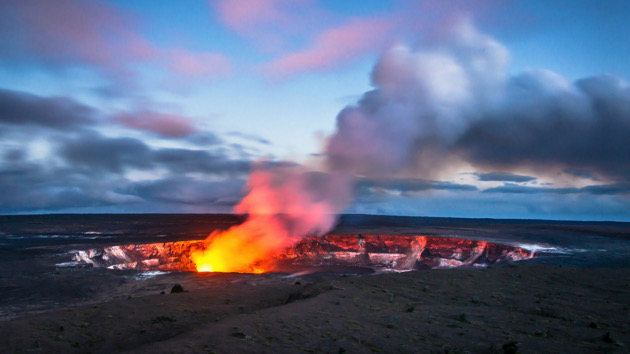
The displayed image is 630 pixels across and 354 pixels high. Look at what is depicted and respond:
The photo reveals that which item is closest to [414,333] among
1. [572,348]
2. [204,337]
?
[572,348]

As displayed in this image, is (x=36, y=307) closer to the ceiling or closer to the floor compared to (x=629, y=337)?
closer to the floor

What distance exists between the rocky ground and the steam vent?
18680 mm

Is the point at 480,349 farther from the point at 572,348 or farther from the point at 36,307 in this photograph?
the point at 36,307

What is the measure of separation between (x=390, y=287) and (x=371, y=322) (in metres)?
5.83

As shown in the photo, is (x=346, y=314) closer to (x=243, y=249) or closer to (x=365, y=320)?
(x=365, y=320)

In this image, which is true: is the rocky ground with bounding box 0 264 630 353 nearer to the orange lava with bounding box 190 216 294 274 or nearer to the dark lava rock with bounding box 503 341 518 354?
the dark lava rock with bounding box 503 341 518 354

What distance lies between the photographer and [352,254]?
41094mm

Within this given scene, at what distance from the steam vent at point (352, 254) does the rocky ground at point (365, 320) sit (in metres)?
18.7

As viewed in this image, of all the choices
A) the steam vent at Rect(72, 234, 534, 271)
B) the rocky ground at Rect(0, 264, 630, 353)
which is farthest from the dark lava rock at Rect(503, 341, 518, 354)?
the steam vent at Rect(72, 234, 534, 271)

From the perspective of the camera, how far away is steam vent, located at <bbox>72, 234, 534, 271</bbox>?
3484 cm

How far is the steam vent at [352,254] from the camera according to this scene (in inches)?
1372

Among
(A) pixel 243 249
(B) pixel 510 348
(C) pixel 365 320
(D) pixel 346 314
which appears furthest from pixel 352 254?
(B) pixel 510 348

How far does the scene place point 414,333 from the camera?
893 cm

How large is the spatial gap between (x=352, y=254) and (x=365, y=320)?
3131 cm
